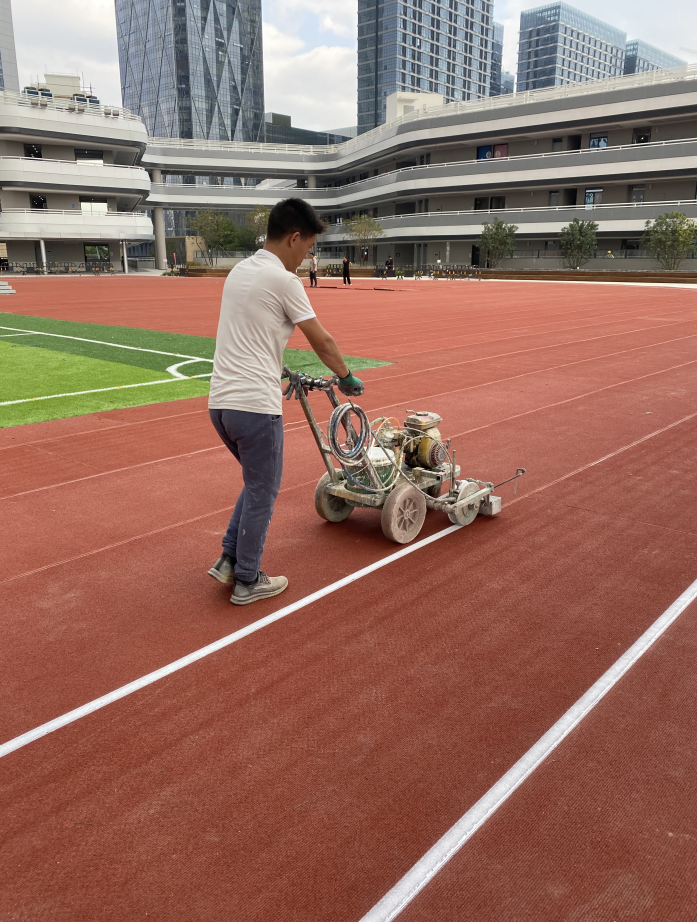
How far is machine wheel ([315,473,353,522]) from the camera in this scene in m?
5.48

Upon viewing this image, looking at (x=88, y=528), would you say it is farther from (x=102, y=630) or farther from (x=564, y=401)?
(x=564, y=401)

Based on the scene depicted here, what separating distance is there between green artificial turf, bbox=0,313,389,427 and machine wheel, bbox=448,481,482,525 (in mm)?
6148

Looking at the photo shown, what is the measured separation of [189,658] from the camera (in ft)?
12.4

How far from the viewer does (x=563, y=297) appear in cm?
3484

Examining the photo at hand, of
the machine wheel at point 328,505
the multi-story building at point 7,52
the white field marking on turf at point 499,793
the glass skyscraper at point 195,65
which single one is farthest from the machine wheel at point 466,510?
the glass skyscraper at point 195,65

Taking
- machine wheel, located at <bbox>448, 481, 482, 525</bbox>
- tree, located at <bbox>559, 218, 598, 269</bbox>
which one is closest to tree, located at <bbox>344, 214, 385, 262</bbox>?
tree, located at <bbox>559, 218, 598, 269</bbox>

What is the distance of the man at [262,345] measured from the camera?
12.7 ft

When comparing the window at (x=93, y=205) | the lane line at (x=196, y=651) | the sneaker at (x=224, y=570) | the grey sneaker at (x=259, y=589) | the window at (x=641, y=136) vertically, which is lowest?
the lane line at (x=196, y=651)

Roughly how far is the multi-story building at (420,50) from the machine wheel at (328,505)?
18036 cm

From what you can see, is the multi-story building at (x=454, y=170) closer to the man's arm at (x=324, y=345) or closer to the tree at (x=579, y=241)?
the tree at (x=579, y=241)

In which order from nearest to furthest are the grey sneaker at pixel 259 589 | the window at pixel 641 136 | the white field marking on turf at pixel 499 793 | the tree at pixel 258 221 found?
the white field marking on turf at pixel 499 793 < the grey sneaker at pixel 259 589 < the window at pixel 641 136 < the tree at pixel 258 221

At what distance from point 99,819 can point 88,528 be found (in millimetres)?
3277

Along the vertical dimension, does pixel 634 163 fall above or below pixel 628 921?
above

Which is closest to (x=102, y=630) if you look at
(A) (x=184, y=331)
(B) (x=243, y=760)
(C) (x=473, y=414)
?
(B) (x=243, y=760)
